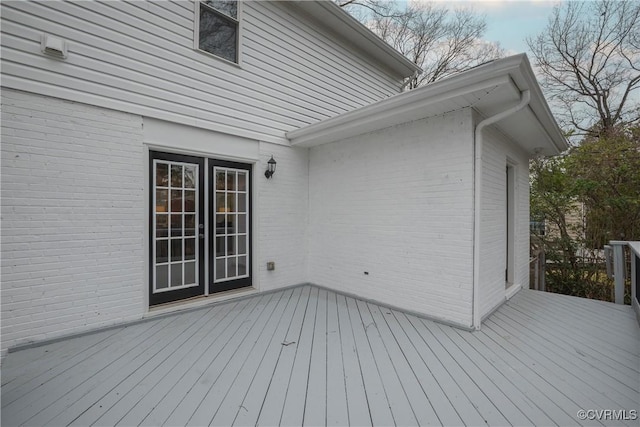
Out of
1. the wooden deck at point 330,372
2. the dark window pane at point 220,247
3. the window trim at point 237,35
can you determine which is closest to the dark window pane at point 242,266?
the dark window pane at point 220,247

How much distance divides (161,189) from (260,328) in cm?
224

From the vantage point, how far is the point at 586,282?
19.6 feet

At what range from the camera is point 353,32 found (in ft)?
19.1

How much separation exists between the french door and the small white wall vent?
1282 millimetres

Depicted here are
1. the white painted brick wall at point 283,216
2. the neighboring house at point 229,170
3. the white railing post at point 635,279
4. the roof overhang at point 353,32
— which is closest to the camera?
the neighboring house at point 229,170

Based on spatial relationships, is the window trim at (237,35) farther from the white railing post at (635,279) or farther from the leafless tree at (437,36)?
the leafless tree at (437,36)

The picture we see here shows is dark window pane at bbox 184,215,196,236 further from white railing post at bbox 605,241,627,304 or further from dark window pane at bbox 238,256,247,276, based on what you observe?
white railing post at bbox 605,241,627,304

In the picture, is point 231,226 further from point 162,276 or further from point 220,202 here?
point 162,276

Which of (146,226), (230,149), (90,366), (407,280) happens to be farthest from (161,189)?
(407,280)

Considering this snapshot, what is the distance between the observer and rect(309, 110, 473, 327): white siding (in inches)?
132

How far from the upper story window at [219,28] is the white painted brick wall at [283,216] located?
4.90 feet

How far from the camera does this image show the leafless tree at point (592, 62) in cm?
812

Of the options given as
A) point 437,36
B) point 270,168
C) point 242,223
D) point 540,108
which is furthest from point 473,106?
point 437,36

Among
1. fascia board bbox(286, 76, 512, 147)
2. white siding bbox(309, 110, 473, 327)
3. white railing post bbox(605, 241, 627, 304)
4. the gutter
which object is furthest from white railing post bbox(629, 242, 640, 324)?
fascia board bbox(286, 76, 512, 147)
